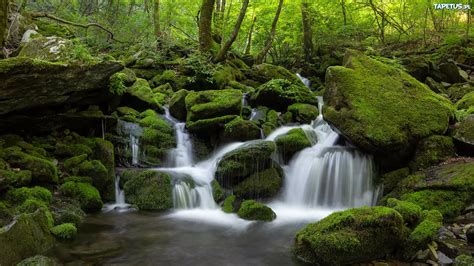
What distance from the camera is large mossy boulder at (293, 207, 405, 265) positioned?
5859 millimetres

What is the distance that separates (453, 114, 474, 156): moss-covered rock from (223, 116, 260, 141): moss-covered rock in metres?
5.29

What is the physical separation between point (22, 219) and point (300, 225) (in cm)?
521

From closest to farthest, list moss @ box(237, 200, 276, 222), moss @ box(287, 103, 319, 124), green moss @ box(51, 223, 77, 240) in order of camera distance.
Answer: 1. green moss @ box(51, 223, 77, 240)
2. moss @ box(237, 200, 276, 222)
3. moss @ box(287, 103, 319, 124)

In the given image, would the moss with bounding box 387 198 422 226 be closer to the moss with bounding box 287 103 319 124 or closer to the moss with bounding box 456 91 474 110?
the moss with bounding box 456 91 474 110

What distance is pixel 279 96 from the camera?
1345cm

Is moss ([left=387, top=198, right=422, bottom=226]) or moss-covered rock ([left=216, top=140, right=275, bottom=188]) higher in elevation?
moss-covered rock ([left=216, top=140, right=275, bottom=188])

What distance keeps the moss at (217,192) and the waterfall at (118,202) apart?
6.93 ft

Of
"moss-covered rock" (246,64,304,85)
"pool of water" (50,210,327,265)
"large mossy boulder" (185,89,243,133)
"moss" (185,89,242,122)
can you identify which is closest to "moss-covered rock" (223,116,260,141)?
"large mossy boulder" (185,89,243,133)

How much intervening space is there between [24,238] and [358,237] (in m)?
4.88

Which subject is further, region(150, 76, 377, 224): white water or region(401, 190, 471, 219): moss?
region(150, 76, 377, 224): white water

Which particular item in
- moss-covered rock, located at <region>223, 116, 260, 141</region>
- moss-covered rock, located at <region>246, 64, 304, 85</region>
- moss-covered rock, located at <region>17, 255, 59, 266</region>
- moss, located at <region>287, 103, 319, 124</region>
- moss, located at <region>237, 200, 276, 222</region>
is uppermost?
moss-covered rock, located at <region>246, 64, 304, 85</region>

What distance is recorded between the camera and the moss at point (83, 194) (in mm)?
8719

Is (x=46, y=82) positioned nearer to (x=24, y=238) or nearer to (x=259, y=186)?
(x=24, y=238)

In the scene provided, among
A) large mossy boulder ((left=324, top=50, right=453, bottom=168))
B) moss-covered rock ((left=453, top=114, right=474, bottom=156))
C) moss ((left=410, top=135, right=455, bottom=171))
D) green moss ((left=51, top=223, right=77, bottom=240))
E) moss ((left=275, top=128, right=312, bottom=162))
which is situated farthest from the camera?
moss ((left=275, top=128, right=312, bottom=162))
